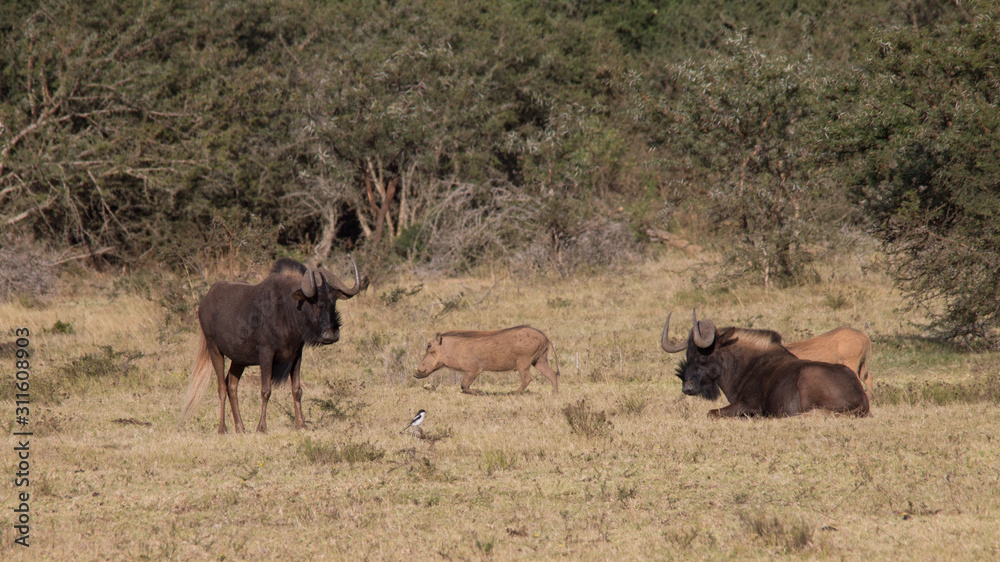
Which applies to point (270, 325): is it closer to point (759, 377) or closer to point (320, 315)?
point (320, 315)

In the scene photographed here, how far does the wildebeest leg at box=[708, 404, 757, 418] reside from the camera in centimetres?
985

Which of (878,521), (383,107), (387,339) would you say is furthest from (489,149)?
(878,521)

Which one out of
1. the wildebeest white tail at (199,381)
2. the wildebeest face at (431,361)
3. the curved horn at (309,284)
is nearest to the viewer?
the curved horn at (309,284)

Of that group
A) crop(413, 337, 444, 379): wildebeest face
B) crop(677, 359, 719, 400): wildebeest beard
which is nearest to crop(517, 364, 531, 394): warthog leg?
crop(413, 337, 444, 379): wildebeest face

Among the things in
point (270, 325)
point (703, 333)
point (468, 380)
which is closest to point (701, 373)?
point (703, 333)

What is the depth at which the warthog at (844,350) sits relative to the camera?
1066cm

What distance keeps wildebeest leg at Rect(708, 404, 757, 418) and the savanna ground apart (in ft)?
1.06

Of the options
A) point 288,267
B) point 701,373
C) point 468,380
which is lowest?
point 468,380

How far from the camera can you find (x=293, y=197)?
1062 inches

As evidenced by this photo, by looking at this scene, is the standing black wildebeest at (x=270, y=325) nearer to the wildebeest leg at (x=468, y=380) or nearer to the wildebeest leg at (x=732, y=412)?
the wildebeest leg at (x=468, y=380)

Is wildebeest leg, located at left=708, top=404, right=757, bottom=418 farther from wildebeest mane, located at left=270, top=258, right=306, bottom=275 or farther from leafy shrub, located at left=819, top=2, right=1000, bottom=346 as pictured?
leafy shrub, located at left=819, top=2, right=1000, bottom=346

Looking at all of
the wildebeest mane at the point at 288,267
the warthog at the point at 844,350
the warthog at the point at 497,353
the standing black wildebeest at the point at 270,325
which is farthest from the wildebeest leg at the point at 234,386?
the warthog at the point at 844,350

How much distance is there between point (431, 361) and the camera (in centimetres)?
1317

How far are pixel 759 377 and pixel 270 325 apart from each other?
4.91 m
